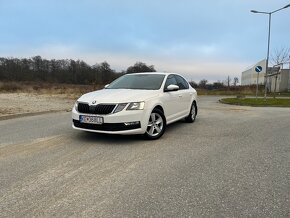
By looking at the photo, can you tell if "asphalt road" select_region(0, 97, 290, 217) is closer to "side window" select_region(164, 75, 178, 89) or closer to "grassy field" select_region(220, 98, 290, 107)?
"side window" select_region(164, 75, 178, 89)

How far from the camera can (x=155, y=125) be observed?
22.3 feet

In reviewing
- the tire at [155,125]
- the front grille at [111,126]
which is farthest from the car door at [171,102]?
the front grille at [111,126]

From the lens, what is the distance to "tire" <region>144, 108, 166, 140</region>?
21.8 ft

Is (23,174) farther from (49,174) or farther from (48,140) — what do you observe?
(48,140)

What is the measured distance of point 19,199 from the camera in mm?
3523

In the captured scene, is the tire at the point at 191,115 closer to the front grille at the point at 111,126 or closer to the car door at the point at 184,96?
the car door at the point at 184,96

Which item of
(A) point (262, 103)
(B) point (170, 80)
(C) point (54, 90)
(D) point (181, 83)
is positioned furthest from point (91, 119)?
(C) point (54, 90)

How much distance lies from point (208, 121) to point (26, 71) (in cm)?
8081

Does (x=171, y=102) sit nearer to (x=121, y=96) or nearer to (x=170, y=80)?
(x=170, y=80)

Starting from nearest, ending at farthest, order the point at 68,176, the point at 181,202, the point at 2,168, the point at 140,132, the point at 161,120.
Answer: the point at 181,202 → the point at 68,176 → the point at 2,168 → the point at 140,132 → the point at 161,120

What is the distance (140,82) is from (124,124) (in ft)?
6.08

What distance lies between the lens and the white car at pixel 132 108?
6.15 meters

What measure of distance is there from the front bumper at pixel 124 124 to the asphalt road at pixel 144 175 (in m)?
0.28

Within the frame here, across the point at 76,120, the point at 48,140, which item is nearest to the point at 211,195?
the point at 76,120
